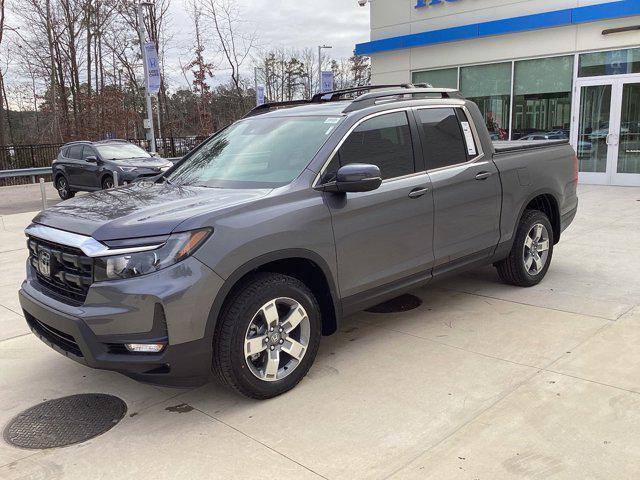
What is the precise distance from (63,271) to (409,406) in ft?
7.33

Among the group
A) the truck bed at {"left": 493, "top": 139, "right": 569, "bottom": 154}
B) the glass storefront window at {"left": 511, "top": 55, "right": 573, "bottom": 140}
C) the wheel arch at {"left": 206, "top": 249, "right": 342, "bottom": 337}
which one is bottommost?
the wheel arch at {"left": 206, "top": 249, "right": 342, "bottom": 337}

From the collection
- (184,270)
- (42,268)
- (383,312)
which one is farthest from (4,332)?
(383,312)

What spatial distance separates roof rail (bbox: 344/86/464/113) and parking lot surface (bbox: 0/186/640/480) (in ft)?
6.04

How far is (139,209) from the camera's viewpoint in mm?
3410

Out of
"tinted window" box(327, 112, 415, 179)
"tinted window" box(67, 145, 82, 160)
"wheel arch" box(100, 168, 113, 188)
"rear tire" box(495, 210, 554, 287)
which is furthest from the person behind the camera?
"tinted window" box(67, 145, 82, 160)

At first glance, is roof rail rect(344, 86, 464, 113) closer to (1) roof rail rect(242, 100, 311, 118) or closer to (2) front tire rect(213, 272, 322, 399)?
(1) roof rail rect(242, 100, 311, 118)

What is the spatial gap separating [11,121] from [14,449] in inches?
1576

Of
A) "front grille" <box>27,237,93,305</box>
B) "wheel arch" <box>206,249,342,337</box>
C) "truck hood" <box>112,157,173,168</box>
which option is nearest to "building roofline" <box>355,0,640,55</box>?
"truck hood" <box>112,157,173,168</box>

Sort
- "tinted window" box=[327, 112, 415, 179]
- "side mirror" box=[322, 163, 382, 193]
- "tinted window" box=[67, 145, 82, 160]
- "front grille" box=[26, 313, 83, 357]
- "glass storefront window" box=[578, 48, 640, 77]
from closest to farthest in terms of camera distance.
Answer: "front grille" box=[26, 313, 83, 357]
"side mirror" box=[322, 163, 382, 193]
"tinted window" box=[327, 112, 415, 179]
"glass storefront window" box=[578, 48, 640, 77]
"tinted window" box=[67, 145, 82, 160]

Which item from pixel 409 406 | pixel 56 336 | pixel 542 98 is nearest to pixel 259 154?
pixel 56 336

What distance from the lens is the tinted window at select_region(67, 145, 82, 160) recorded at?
16.2 meters

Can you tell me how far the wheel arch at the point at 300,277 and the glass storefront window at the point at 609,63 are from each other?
40.8ft

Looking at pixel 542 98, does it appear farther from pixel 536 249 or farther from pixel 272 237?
pixel 272 237

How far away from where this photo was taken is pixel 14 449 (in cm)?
313
